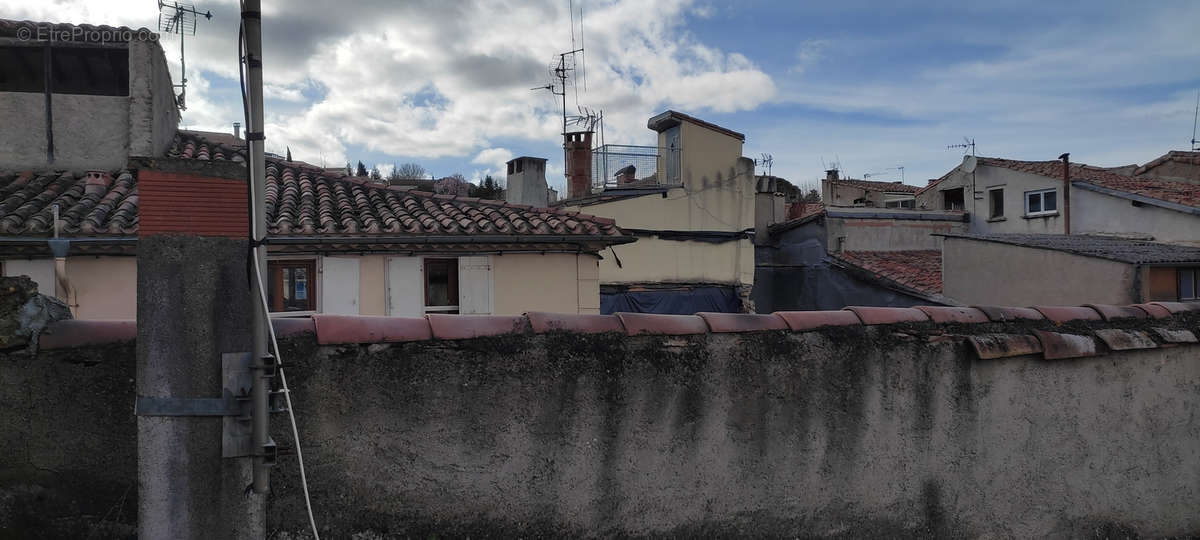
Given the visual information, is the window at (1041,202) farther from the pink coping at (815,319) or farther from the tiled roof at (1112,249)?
the pink coping at (815,319)

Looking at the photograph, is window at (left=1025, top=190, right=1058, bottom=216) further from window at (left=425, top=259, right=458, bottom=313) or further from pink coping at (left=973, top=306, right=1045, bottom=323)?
pink coping at (left=973, top=306, right=1045, bottom=323)

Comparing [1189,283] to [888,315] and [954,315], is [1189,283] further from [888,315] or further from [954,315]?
[888,315]

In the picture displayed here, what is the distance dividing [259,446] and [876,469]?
3120mm

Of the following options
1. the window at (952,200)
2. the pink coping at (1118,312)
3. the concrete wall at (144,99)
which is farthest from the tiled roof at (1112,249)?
the concrete wall at (144,99)

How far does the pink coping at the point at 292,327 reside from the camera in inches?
122

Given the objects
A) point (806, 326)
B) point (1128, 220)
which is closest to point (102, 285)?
point (806, 326)

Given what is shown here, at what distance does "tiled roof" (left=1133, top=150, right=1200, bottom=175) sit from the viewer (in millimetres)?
23281

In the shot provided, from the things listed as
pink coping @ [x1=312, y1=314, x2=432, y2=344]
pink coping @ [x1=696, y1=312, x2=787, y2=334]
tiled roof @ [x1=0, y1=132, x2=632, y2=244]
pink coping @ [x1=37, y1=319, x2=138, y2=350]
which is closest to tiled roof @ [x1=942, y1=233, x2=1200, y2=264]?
tiled roof @ [x1=0, y1=132, x2=632, y2=244]

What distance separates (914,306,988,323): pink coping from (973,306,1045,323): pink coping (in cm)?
6

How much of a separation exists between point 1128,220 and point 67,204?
76.2 feet

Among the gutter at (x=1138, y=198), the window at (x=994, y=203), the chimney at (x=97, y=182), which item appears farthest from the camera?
the window at (x=994, y=203)

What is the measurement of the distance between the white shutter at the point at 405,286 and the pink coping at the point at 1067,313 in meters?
7.69

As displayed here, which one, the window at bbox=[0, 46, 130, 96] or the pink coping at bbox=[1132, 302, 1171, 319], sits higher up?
the window at bbox=[0, 46, 130, 96]

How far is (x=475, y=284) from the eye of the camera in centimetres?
1057
